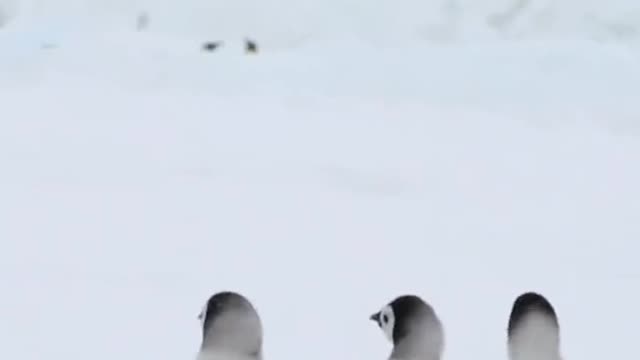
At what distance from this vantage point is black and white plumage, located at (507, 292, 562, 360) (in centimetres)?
295

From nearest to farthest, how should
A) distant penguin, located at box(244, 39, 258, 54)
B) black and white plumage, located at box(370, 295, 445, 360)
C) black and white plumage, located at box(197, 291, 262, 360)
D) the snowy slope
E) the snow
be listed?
black and white plumage, located at box(197, 291, 262, 360)
black and white plumage, located at box(370, 295, 445, 360)
the snow
distant penguin, located at box(244, 39, 258, 54)
the snowy slope

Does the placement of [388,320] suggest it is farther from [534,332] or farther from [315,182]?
[315,182]

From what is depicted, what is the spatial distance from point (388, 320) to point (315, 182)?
449 centimetres

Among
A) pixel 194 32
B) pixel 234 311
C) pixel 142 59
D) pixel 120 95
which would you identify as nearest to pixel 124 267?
pixel 234 311

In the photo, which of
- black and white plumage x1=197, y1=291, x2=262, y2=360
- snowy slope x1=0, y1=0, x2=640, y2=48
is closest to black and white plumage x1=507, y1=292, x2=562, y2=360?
black and white plumage x1=197, y1=291, x2=262, y2=360

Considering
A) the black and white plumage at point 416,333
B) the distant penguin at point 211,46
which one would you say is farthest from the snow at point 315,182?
the black and white plumage at point 416,333

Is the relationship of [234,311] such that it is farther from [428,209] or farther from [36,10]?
[36,10]

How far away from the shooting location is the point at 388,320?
3.14 metres

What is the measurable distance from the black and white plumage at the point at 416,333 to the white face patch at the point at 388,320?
1cm

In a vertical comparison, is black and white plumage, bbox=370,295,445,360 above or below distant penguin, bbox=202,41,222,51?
below

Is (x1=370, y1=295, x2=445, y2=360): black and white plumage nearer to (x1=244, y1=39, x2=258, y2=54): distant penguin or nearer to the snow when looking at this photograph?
the snow

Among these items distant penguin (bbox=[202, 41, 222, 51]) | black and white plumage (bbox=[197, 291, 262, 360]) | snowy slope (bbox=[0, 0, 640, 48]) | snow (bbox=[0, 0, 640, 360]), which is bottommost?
black and white plumage (bbox=[197, 291, 262, 360])

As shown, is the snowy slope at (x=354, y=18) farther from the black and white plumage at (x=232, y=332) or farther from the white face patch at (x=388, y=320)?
the black and white plumage at (x=232, y=332)

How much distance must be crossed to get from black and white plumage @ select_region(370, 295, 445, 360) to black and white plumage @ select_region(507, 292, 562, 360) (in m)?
0.15
